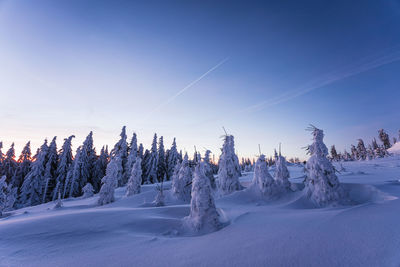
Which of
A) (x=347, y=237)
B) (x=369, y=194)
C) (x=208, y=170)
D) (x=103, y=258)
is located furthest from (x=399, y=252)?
(x=208, y=170)

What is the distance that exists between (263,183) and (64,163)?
44711mm

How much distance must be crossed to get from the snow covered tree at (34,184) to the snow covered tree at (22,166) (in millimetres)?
6242

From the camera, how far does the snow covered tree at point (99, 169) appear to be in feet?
146

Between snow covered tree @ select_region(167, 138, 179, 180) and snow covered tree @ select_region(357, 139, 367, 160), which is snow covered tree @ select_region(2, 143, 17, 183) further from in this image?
snow covered tree @ select_region(357, 139, 367, 160)

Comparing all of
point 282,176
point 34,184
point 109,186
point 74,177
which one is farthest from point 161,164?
point 282,176

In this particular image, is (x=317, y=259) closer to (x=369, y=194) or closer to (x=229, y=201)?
(x=369, y=194)

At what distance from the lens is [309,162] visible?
11.5m

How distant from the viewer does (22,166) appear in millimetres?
41469

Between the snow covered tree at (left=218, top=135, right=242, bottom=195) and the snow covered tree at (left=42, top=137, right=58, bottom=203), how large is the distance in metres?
38.5

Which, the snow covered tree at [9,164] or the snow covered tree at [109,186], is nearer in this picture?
the snow covered tree at [109,186]

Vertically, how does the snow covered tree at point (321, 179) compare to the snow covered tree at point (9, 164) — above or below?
below

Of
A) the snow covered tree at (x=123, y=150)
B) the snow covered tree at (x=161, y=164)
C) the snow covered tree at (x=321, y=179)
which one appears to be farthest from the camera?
the snow covered tree at (x=161, y=164)

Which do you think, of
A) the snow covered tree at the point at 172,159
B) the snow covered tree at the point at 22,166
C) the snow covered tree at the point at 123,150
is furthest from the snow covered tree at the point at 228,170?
the snow covered tree at the point at 22,166

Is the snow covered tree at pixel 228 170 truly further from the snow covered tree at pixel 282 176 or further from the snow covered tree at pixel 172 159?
the snow covered tree at pixel 172 159
